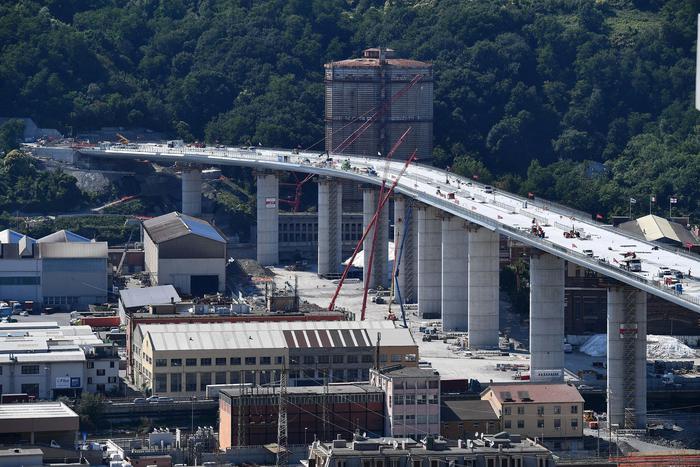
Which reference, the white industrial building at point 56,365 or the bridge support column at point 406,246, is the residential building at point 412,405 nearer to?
the white industrial building at point 56,365

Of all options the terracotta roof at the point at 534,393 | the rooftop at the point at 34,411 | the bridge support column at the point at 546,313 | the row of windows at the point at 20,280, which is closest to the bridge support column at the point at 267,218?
the row of windows at the point at 20,280

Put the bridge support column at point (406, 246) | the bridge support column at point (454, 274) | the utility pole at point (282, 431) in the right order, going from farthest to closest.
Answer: the bridge support column at point (406, 246) < the bridge support column at point (454, 274) < the utility pole at point (282, 431)

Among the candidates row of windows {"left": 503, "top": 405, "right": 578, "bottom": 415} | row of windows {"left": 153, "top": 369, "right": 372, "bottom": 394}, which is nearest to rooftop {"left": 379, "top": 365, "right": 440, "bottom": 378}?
row of windows {"left": 503, "top": 405, "right": 578, "bottom": 415}

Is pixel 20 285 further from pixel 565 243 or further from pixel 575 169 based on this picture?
pixel 575 169

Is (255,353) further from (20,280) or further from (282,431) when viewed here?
(20,280)

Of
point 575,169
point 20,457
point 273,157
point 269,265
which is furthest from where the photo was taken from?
point 575,169

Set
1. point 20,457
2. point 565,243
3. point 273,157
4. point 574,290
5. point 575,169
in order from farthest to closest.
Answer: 1. point 575,169
2. point 273,157
3. point 574,290
4. point 565,243
5. point 20,457

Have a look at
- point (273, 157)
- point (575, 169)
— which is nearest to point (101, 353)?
point (273, 157)
